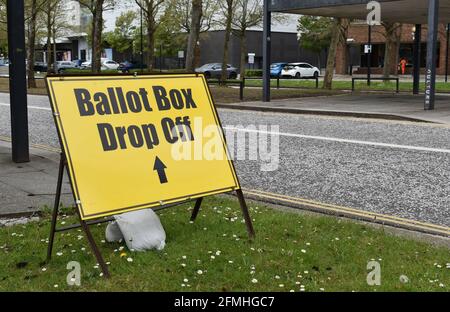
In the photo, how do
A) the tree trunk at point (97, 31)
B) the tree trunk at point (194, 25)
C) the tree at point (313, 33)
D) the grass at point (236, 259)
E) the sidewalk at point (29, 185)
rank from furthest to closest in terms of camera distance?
the tree at point (313, 33)
the tree trunk at point (97, 31)
the tree trunk at point (194, 25)
the sidewalk at point (29, 185)
the grass at point (236, 259)

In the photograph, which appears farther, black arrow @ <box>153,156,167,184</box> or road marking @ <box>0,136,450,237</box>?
road marking @ <box>0,136,450,237</box>

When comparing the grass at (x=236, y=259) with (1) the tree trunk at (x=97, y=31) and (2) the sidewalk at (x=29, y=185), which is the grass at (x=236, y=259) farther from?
(1) the tree trunk at (x=97, y=31)

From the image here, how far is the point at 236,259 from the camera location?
459 cm

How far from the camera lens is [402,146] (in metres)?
11.2

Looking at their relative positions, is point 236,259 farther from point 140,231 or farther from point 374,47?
point 374,47

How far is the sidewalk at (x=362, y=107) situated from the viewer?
16.2m

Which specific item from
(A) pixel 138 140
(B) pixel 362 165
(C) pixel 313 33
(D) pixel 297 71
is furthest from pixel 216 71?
(A) pixel 138 140

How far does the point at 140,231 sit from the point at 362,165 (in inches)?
206

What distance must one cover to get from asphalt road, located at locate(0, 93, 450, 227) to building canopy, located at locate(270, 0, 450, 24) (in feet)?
17.7

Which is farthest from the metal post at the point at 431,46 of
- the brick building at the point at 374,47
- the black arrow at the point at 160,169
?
the brick building at the point at 374,47

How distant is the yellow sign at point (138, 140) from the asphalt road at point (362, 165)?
7.51 feet

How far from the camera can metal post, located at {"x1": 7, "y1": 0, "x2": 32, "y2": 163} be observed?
8.67 metres

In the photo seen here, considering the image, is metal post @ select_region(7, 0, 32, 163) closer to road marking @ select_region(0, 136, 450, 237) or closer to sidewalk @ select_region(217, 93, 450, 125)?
road marking @ select_region(0, 136, 450, 237)

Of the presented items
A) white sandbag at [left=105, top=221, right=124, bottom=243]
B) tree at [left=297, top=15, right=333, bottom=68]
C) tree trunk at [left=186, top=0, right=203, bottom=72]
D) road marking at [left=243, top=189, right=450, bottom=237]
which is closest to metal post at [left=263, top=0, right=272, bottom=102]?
tree trunk at [left=186, top=0, right=203, bottom=72]
